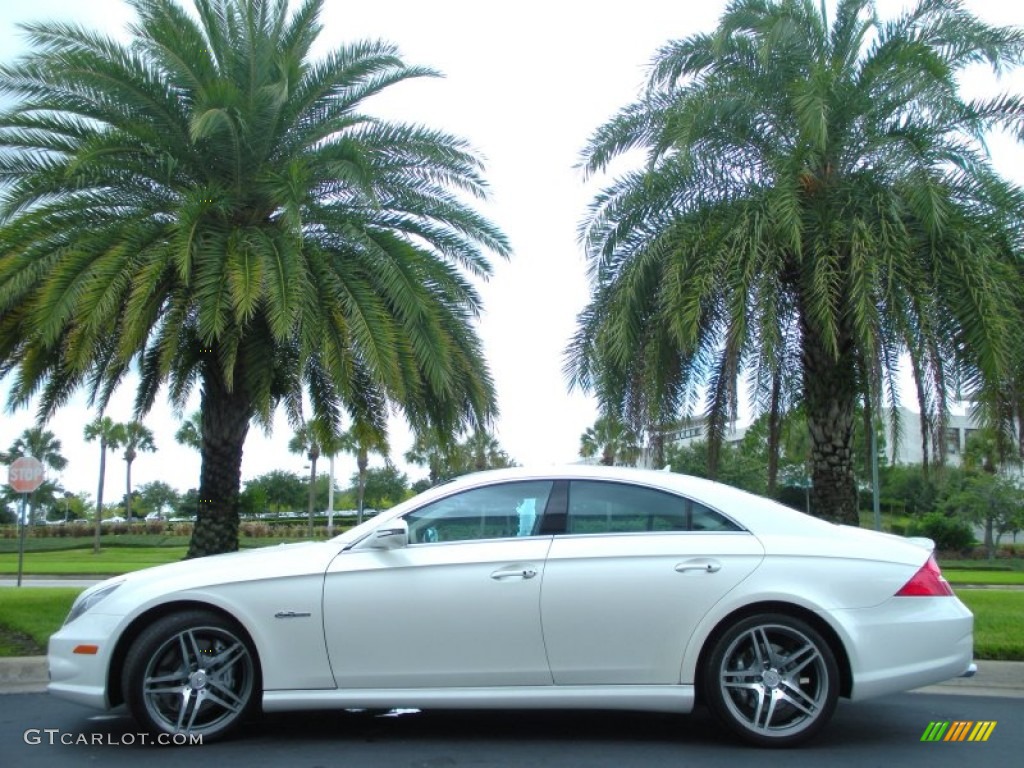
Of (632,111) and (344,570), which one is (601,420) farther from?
(344,570)

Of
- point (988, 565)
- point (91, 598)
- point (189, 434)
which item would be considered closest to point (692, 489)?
point (91, 598)

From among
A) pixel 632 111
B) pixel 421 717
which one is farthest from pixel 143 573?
pixel 632 111

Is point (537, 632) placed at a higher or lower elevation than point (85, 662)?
higher

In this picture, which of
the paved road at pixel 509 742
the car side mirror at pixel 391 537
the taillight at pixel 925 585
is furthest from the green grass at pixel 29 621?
the taillight at pixel 925 585

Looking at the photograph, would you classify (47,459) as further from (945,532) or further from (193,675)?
(193,675)

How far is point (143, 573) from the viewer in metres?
5.73

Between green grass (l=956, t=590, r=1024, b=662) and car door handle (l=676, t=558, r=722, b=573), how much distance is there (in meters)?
3.52

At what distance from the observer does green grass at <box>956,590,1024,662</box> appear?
7.72 meters

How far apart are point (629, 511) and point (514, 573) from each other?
76 centimetres

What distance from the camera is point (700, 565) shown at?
17.6ft

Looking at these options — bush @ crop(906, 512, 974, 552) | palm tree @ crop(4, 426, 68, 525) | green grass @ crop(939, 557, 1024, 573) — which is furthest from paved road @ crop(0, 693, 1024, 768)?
palm tree @ crop(4, 426, 68, 525)

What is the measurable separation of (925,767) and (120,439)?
71307 millimetres

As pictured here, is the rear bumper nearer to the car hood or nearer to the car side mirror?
the car side mirror

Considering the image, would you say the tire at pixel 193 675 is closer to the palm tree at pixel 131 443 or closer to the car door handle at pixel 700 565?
the car door handle at pixel 700 565
